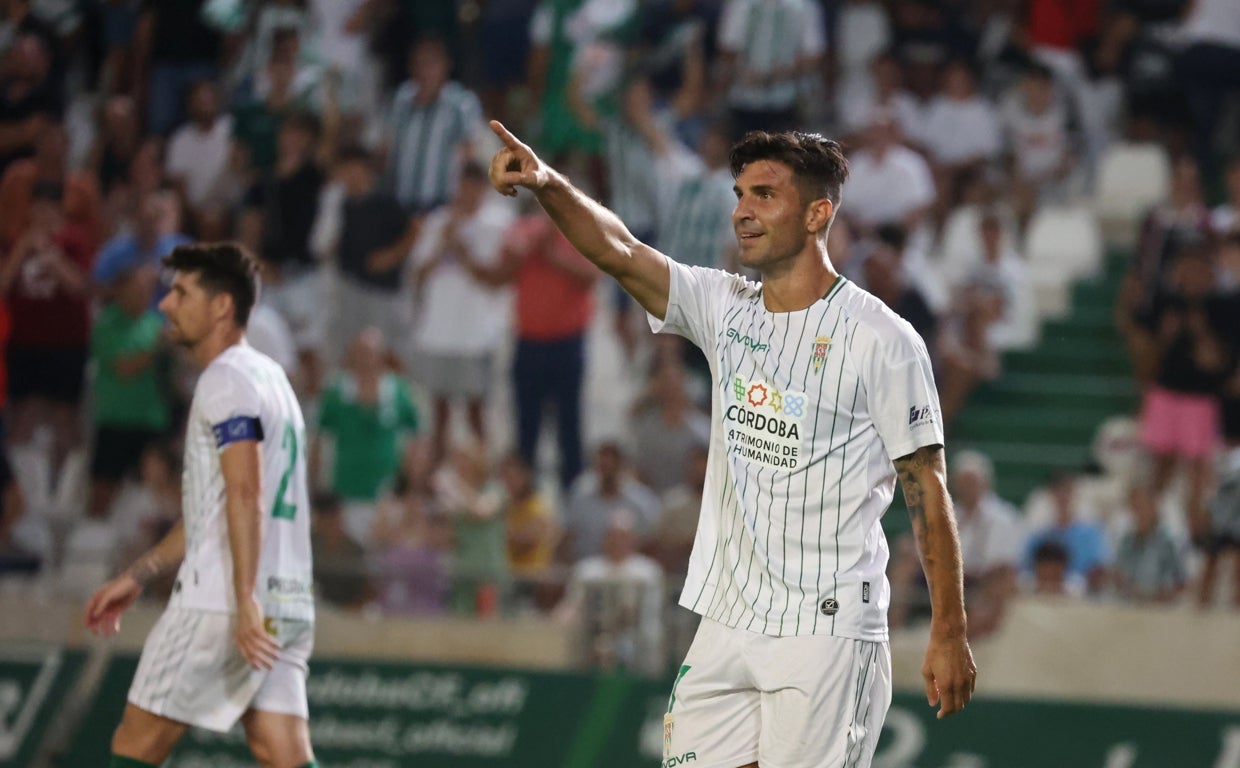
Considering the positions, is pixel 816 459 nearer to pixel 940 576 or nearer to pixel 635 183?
pixel 940 576

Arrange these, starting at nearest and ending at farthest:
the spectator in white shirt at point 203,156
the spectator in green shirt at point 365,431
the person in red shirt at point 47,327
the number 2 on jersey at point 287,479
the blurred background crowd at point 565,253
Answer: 1. the number 2 on jersey at point 287,479
2. the blurred background crowd at point 565,253
3. the spectator in green shirt at point 365,431
4. the person in red shirt at point 47,327
5. the spectator in white shirt at point 203,156

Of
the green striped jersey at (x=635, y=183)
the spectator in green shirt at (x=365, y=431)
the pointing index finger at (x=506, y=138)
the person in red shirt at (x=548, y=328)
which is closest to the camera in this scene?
the pointing index finger at (x=506, y=138)

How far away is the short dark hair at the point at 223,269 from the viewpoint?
6773 millimetres

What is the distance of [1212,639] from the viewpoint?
10.3m

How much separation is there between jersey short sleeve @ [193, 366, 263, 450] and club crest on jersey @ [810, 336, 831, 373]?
2.13 m

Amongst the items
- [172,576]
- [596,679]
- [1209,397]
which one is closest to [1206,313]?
[1209,397]

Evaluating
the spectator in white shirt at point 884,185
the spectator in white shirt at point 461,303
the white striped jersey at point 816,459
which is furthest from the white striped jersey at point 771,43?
the white striped jersey at point 816,459

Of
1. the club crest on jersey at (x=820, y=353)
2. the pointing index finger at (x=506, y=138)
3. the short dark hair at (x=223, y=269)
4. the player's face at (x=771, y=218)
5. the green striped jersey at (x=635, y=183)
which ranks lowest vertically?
the club crest on jersey at (x=820, y=353)

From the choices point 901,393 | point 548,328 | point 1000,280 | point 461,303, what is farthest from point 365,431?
point 901,393

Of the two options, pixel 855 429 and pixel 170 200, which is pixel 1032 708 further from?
pixel 170 200

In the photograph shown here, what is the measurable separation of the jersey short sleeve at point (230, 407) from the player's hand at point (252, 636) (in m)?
0.57

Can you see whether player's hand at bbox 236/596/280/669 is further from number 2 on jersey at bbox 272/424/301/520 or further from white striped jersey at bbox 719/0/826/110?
white striped jersey at bbox 719/0/826/110

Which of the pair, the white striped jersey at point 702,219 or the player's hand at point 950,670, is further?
the white striped jersey at point 702,219

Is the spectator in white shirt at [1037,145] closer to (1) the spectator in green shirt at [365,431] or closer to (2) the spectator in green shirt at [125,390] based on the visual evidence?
(1) the spectator in green shirt at [365,431]
